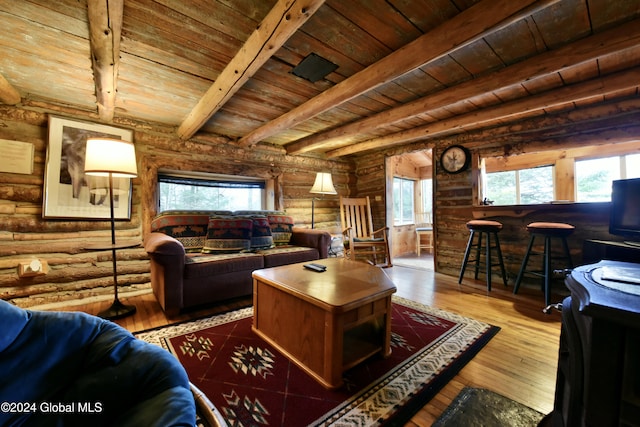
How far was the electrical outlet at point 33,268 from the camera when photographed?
2391 mm

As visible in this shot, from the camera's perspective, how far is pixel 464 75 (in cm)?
216

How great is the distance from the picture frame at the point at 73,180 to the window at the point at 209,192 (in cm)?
62

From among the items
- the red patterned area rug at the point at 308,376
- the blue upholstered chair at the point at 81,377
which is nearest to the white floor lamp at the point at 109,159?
the red patterned area rug at the point at 308,376

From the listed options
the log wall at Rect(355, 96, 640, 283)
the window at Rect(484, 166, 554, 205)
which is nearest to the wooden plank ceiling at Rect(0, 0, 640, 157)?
the log wall at Rect(355, 96, 640, 283)

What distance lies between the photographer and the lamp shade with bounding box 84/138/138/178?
2.10 m

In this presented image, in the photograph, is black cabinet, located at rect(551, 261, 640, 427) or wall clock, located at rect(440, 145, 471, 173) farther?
wall clock, located at rect(440, 145, 471, 173)

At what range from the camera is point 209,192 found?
12.7 ft

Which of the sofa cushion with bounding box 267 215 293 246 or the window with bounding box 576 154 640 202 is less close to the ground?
the window with bounding box 576 154 640 202

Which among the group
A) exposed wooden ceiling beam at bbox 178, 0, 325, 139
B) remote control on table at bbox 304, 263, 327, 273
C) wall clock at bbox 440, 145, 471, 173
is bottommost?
remote control on table at bbox 304, 263, 327, 273

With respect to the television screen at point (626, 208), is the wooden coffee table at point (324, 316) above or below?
below

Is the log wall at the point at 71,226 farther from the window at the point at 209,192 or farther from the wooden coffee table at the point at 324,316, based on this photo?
the wooden coffee table at the point at 324,316

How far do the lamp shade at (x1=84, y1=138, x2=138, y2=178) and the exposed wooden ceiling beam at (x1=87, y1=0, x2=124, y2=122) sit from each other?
16.6 inches

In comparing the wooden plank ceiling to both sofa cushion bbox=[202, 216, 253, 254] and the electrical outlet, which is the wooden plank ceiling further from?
the electrical outlet

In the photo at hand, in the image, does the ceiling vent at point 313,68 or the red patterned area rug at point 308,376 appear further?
the ceiling vent at point 313,68
